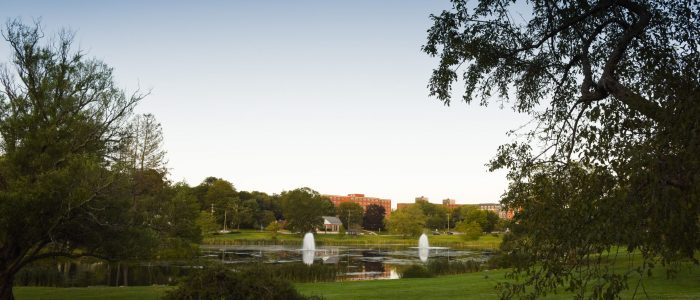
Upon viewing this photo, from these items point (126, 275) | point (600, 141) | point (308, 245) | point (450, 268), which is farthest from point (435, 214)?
point (600, 141)

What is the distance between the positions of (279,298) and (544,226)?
29.0 ft

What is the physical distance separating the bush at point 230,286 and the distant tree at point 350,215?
132m

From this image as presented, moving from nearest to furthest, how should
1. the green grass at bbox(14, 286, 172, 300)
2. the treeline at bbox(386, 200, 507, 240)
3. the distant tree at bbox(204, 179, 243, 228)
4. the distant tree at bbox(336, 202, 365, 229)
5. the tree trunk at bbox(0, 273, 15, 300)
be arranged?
the tree trunk at bbox(0, 273, 15, 300) < the green grass at bbox(14, 286, 172, 300) < the treeline at bbox(386, 200, 507, 240) < the distant tree at bbox(204, 179, 243, 228) < the distant tree at bbox(336, 202, 365, 229)

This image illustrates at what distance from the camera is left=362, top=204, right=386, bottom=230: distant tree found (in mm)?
151625

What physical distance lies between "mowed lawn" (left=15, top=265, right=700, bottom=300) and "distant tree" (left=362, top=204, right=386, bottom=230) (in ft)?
424

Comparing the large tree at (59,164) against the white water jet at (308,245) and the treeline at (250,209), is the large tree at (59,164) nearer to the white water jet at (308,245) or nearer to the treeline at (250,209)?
Result: the white water jet at (308,245)

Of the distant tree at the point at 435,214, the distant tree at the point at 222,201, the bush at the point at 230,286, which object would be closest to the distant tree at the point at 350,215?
the distant tree at the point at 435,214

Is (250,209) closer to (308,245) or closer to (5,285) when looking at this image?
(308,245)

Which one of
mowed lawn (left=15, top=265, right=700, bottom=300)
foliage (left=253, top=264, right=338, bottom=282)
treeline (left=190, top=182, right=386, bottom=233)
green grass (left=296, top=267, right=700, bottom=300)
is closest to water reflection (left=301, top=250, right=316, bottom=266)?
foliage (left=253, top=264, right=338, bottom=282)

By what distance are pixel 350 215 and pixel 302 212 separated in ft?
130

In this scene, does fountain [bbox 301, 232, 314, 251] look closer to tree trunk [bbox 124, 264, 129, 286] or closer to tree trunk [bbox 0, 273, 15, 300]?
tree trunk [bbox 124, 264, 129, 286]

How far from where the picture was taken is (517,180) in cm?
811

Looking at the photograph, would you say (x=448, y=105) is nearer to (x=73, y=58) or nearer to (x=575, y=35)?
(x=575, y=35)

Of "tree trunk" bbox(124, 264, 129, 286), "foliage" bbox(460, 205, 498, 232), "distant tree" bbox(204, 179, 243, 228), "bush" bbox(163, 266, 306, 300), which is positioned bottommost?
"tree trunk" bbox(124, 264, 129, 286)
